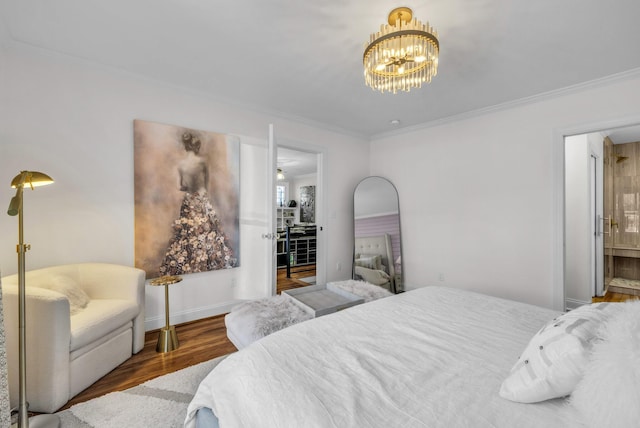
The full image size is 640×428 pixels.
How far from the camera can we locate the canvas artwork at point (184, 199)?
2.71 m

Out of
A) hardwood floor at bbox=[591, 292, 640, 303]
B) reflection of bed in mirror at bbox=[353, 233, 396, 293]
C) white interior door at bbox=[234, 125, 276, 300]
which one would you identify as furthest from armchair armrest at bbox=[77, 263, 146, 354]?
hardwood floor at bbox=[591, 292, 640, 303]

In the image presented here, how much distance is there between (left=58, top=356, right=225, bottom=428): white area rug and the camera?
1573 mm

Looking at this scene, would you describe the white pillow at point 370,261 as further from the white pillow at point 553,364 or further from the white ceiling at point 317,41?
the white pillow at point 553,364

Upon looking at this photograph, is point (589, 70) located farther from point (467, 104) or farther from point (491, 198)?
point (491, 198)

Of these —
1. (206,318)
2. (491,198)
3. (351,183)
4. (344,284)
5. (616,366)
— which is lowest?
(206,318)

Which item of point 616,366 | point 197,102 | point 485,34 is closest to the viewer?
point 616,366

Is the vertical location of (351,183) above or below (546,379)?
above

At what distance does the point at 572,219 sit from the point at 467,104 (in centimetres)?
217

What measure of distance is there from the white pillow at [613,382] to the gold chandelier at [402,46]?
164cm

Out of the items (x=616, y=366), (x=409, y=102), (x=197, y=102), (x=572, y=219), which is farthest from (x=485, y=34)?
(x=572, y=219)

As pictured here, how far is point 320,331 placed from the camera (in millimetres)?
1332

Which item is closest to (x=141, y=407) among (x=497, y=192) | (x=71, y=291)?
(x=71, y=291)

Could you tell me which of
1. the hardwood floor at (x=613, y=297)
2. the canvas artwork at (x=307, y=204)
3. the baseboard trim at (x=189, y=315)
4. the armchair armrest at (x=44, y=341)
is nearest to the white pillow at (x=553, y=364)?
the armchair armrest at (x=44, y=341)

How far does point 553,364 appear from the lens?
86cm
